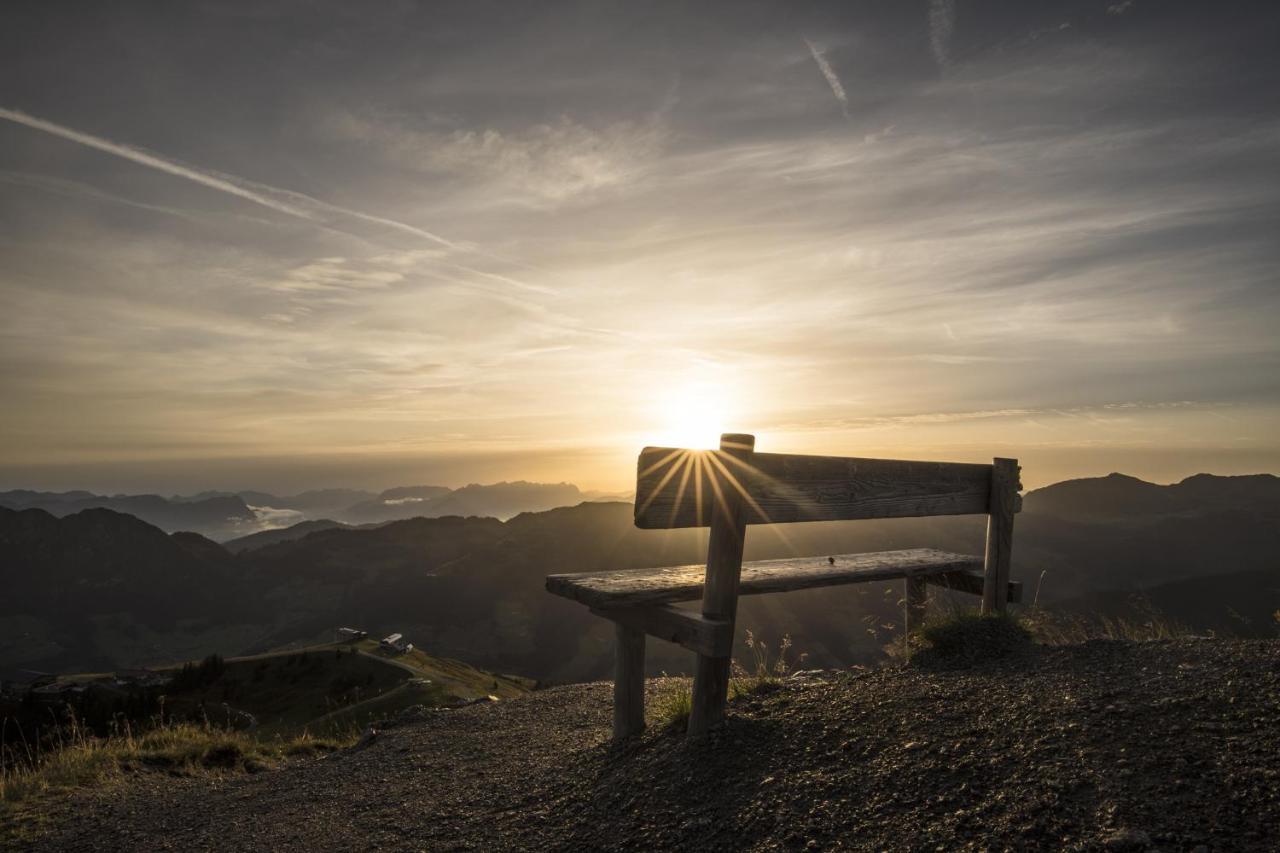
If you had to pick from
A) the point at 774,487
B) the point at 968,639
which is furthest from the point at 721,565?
the point at 968,639

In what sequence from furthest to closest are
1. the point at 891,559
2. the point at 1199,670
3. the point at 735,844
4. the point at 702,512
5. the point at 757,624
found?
the point at 757,624 → the point at 891,559 → the point at 702,512 → the point at 1199,670 → the point at 735,844

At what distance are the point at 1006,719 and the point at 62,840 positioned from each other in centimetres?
784

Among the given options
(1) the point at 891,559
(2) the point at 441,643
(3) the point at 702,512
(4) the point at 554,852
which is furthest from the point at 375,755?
(2) the point at 441,643

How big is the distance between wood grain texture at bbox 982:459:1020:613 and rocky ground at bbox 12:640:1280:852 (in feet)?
4.57

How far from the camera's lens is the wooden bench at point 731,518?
15.8ft

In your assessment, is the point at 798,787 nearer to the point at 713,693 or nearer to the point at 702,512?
the point at 713,693

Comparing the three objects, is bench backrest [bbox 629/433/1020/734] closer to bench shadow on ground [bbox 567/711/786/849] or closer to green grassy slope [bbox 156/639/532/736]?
bench shadow on ground [bbox 567/711/786/849]

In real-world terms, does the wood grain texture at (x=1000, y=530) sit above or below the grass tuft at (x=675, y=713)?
above

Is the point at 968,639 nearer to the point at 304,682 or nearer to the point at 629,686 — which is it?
the point at 629,686

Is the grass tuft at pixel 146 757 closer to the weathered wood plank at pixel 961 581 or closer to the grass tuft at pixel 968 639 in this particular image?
the grass tuft at pixel 968 639

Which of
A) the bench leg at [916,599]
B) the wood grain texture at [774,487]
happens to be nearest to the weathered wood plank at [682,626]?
the wood grain texture at [774,487]

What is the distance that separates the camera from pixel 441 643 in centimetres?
16625

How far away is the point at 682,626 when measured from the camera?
5.18 meters

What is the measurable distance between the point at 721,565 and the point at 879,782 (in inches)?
69.2
